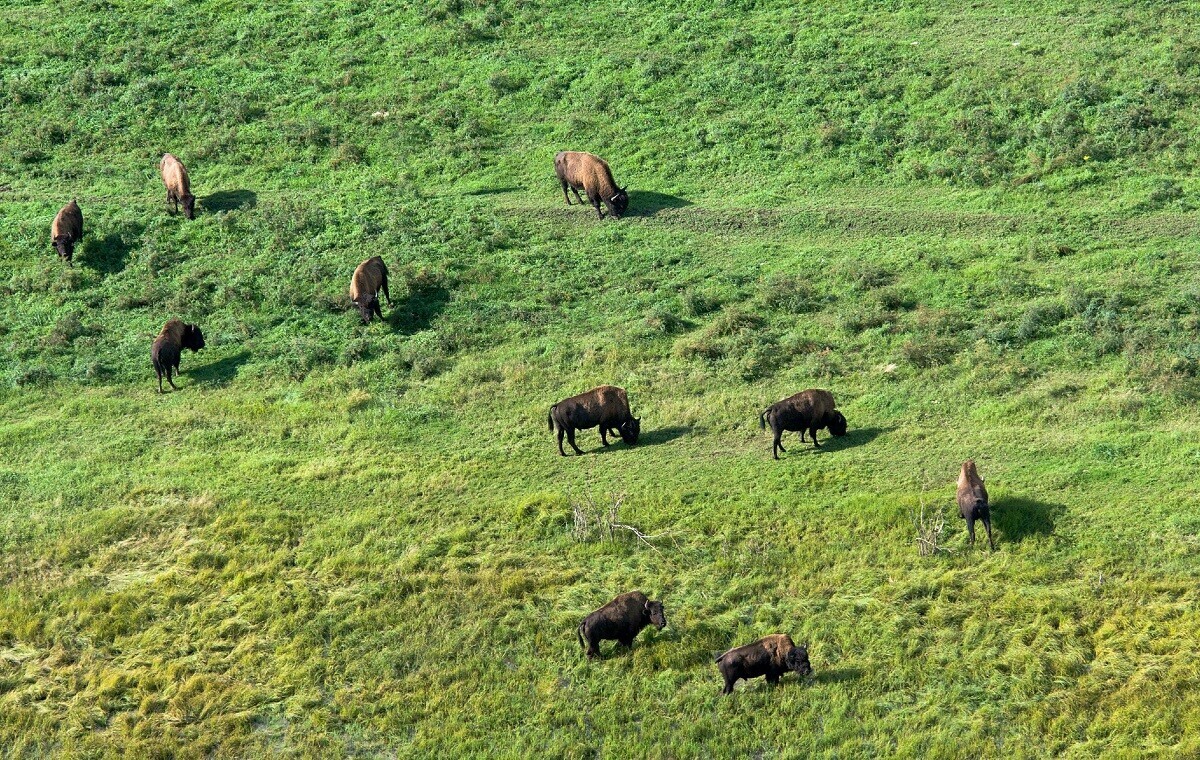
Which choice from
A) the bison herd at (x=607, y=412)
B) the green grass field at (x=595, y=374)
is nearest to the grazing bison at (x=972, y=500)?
the bison herd at (x=607, y=412)

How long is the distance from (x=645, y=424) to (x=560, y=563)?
5756mm

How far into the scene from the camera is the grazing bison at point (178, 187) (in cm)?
3822

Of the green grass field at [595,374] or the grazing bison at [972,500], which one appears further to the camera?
the grazing bison at [972,500]

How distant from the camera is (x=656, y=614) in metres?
19.4

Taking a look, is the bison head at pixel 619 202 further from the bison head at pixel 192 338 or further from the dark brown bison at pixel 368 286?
the bison head at pixel 192 338

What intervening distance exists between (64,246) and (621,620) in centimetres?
2493

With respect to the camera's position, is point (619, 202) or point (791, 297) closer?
point (791, 297)

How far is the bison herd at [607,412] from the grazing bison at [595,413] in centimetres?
2

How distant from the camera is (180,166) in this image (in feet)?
127

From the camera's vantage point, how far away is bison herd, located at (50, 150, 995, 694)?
1856 centimetres

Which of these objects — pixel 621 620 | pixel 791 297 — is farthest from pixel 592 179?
pixel 621 620

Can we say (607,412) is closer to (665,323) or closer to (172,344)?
(665,323)

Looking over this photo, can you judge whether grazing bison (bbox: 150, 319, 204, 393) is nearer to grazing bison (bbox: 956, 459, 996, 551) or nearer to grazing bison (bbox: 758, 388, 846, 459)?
grazing bison (bbox: 758, 388, 846, 459)

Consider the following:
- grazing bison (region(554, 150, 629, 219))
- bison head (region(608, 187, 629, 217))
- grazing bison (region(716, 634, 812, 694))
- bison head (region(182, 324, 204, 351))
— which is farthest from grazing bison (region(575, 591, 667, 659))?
grazing bison (region(554, 150, 629, 219))
